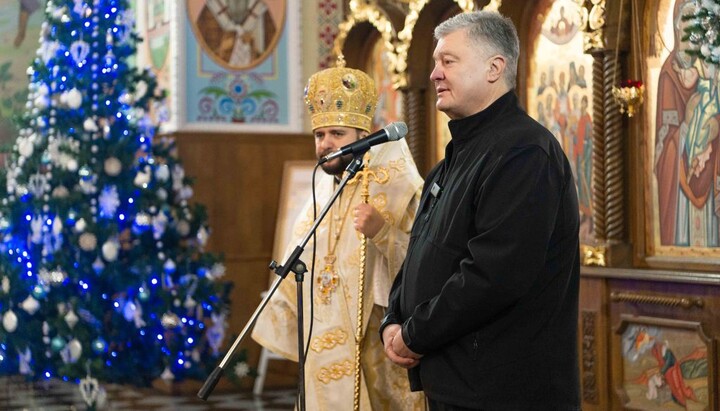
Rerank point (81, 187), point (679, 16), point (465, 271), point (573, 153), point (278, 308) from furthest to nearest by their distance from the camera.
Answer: point (81, 187) < point (573, 153) < point (679, 16) < point (278, 308) < point (465, 271)

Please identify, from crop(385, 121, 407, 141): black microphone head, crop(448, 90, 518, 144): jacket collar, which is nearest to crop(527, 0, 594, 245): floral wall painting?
crop(385, 121, 407, 141): black microphone head

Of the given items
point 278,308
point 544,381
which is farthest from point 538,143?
point 278,308

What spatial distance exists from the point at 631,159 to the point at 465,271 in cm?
337

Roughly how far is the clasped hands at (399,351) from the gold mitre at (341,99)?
146 centimetres

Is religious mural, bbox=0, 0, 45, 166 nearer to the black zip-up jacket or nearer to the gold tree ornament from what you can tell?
the gold tree ornament

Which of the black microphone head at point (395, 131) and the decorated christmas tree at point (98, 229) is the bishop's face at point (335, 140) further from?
the decorated christmas tree at point (98, 229)

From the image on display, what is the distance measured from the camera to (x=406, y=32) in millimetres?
7617

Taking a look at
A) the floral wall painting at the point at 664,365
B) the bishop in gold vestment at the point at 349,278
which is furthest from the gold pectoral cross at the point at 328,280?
the floral wall painting at the point at 664,365

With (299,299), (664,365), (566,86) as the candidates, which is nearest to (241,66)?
(566,86)

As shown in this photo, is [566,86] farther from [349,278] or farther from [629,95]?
[349,278]

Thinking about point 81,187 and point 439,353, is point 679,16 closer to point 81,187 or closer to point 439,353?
point 439,353

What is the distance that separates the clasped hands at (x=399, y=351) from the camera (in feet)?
9.61

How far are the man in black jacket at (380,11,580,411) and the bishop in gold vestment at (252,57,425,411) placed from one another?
1111 mm

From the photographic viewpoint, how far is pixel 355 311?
4.25 metres
